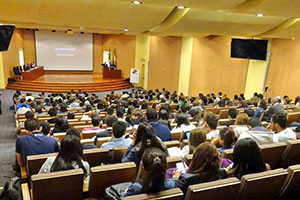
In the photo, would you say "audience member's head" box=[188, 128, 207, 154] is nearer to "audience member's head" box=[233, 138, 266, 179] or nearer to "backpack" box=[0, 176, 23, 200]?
"audience member's head" box=[233, 138, 266, 179]

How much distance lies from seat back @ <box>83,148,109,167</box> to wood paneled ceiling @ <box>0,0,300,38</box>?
12.0ft

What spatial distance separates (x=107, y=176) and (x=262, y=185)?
1.29 m

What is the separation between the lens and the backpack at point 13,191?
103 inches

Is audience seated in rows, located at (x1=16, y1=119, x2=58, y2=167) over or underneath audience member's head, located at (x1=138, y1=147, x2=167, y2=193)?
underneath

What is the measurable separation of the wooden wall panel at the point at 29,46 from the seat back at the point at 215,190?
18145 mm

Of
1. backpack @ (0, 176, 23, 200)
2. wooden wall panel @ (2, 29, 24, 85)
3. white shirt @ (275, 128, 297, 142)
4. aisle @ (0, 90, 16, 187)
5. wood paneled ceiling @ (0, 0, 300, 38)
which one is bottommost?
aisle @ (0, 90, 16, 187)

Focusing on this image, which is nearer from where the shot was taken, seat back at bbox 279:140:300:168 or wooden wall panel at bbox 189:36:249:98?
seat back at bbox 279:140:300:168

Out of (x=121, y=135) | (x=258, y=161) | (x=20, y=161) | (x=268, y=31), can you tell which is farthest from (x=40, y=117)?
(x=268, y=31)

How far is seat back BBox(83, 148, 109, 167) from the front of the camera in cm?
271

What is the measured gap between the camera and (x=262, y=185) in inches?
78.7

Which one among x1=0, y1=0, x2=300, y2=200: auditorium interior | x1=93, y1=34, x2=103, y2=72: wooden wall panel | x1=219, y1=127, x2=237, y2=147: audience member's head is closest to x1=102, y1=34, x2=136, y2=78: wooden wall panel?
x1=0, y1=0, x2=300, y2=200: auditorium interior

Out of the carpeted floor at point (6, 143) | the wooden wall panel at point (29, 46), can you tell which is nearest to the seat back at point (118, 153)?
the carpeted floor at point (6, 143)

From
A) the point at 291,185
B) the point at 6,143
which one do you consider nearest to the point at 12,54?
the point at 6,143

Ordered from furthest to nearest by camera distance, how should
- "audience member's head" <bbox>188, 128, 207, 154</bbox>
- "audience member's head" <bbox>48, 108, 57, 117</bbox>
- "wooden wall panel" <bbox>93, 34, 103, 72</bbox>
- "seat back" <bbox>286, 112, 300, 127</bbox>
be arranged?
"wooden wall panel" <bbox>93, 34, 103, 72</bbox> < "audience member's head" <bbox>48, 108, 57, 117</bbox> < "seat back" <bbox>286, 112, 300, 127</bbox> < "audience member's head" <bbox>188, 128, 207, 154</bbox>
